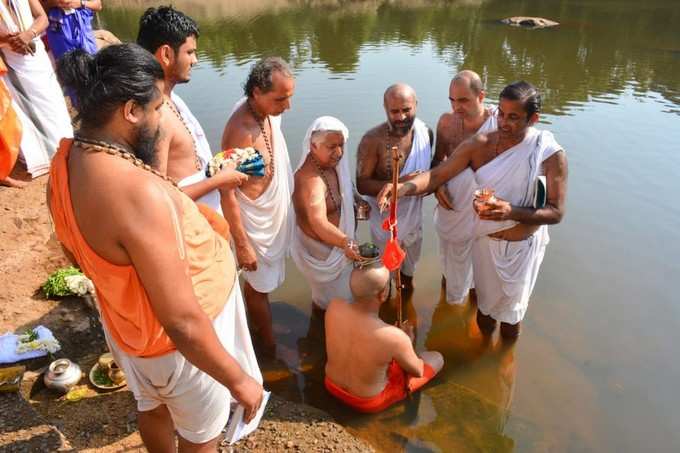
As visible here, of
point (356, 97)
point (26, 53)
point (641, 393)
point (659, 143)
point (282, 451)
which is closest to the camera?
point (282, 451)

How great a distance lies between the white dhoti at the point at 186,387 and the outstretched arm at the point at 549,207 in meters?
2.06

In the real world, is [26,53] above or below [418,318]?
above

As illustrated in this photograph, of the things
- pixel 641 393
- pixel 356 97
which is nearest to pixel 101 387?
pixel 641 393

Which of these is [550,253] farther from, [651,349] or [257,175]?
[257,175]

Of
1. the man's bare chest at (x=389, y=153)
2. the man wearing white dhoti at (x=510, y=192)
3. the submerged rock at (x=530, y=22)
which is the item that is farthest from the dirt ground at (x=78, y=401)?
the submerged rock at (x=530, y=22)

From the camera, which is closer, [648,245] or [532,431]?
[532,431]

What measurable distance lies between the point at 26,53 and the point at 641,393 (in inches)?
256

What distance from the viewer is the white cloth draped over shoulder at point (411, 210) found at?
166 inches

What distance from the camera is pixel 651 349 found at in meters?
4.53

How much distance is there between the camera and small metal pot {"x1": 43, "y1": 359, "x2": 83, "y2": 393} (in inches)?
124

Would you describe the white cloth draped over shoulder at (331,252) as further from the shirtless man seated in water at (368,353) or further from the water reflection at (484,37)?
the water reflection at (484,37)

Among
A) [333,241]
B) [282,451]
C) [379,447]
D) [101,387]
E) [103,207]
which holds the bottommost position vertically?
[379,447]

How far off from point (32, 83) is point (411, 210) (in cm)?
412

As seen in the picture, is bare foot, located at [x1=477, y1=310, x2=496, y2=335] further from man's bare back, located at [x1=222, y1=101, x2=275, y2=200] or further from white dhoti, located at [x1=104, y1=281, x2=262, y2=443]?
white dhoti, located at [x1=104, y1=281, x2=262, y2=443]
